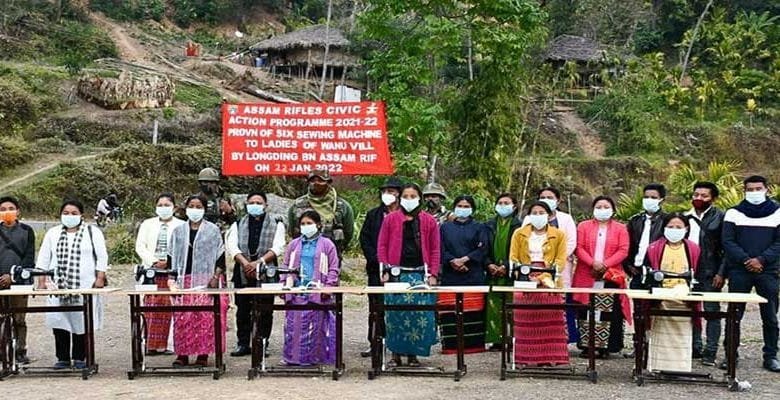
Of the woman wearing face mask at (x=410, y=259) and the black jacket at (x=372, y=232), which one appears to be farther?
the black jacket at (x=372, y=232)

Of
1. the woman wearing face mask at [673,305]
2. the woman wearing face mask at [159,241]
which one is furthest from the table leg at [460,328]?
the woman wearing face mask at [159,241]

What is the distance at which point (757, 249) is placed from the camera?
676 centimetres

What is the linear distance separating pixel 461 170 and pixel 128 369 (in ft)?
35.3

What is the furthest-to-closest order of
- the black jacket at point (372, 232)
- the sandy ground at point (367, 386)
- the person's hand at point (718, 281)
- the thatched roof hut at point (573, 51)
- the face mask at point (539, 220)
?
the thatched roof hut at point (573, 51) → the black jacket at point (372, 232) → the person's hand at point (718, 281) → the face mask at point (539, 220) → the sandy ground at point (367, 386)

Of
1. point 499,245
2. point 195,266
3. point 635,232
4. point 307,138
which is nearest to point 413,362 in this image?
point 499,245

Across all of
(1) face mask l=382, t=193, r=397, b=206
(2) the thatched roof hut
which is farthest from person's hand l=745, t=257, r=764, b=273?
(2) the thatched roof hut

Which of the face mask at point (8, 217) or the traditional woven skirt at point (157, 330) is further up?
the face mask at point (8, 217)

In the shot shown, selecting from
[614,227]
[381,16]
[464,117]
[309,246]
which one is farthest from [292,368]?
[464,117]

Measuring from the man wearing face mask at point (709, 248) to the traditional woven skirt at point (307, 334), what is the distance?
3131 mm

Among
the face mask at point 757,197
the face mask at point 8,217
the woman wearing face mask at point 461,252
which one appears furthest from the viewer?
the woman wearing face mask at point 461,252

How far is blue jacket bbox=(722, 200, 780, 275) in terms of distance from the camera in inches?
264

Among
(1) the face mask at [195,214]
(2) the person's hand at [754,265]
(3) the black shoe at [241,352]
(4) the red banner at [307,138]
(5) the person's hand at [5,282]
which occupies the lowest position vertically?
(3) the black shoe at [241,352]

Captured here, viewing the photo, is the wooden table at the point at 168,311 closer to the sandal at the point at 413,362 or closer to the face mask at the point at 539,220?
the sandal at the point at 413,362

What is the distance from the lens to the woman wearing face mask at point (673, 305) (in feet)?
21.1
